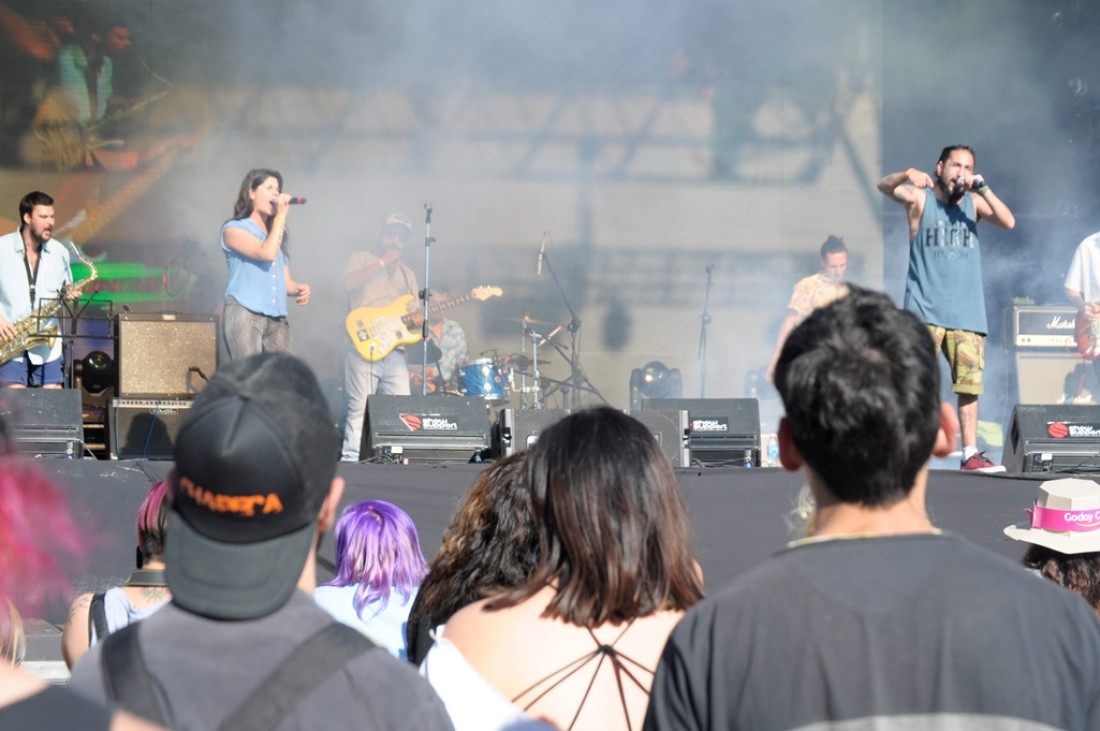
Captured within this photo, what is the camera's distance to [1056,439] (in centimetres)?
589

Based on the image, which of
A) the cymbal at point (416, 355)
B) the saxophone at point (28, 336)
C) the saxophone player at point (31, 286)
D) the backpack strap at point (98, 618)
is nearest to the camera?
the backpack strap at point (98, 618)

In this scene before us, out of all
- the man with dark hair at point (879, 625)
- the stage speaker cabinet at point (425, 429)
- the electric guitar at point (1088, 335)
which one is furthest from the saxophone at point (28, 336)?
the electric guitar at point (1088, 335)

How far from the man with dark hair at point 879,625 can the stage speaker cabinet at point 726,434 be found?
5079 mm

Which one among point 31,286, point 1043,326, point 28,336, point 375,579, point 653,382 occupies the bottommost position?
point 375,579

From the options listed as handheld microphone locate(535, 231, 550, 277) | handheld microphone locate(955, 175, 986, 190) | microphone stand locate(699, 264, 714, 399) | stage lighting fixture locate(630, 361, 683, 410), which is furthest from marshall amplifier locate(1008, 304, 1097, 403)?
handheld microphone locate(535, 231, 550, 277)

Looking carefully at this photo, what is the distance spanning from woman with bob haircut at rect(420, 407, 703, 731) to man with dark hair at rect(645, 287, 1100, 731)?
370 millimetres

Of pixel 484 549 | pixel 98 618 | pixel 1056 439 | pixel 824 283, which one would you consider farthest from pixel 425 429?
pixel 824 283

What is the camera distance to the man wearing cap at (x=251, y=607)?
1.15 metres

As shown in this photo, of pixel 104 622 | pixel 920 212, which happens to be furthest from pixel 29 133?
pixel 104 622

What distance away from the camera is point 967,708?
123 centimetres

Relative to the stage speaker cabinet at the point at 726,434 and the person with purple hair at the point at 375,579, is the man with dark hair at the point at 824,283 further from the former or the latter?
the person with purple hair at the point at 375,579

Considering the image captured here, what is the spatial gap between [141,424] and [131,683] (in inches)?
269

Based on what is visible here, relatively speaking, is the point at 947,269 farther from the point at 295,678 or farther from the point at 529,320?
the point at 529,320

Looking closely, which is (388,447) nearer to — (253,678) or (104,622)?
(104,622)
